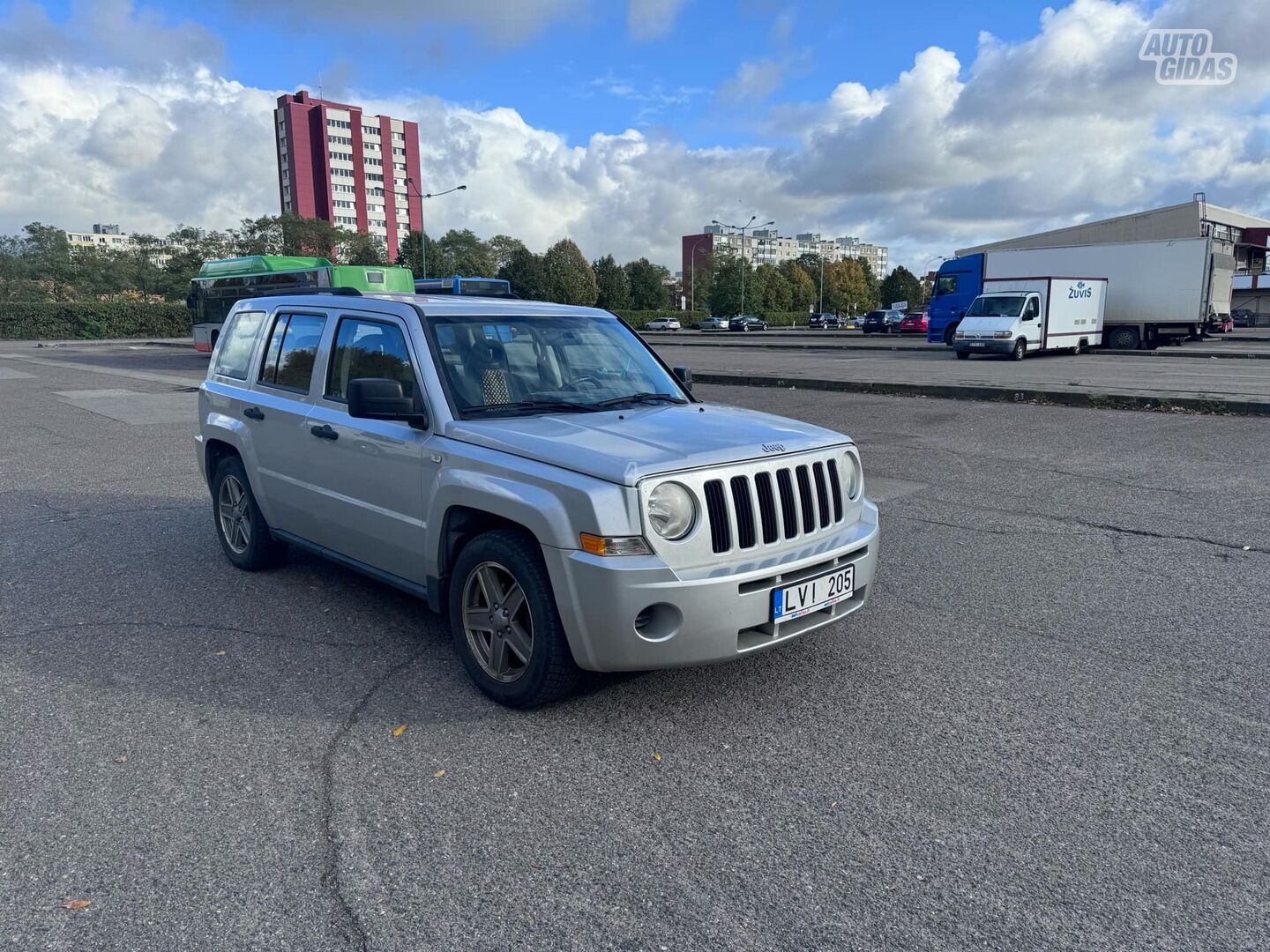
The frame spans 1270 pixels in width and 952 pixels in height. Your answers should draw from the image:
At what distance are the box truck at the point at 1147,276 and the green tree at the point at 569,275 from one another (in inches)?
2146

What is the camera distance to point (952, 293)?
36.1 meters

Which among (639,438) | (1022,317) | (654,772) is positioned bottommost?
(654,772)

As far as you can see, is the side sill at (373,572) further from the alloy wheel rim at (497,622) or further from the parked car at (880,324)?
the parked car at (880,324)

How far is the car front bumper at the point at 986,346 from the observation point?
27953mm

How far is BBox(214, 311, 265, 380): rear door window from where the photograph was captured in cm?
587

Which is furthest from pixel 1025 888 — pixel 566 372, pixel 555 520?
pixel 566 372

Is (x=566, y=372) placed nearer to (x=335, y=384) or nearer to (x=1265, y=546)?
(x=335, y=384)

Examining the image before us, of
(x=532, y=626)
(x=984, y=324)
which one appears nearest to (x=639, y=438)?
(x=532, y=626)

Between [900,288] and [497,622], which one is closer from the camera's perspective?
[497,622]

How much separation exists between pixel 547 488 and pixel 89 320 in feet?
210

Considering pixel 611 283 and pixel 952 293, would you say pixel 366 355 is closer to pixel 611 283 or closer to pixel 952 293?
pixel 952 293

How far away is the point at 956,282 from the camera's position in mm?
35938

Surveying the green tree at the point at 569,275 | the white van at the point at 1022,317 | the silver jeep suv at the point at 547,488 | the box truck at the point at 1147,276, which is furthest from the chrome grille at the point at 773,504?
the green tree at the point at 569,275

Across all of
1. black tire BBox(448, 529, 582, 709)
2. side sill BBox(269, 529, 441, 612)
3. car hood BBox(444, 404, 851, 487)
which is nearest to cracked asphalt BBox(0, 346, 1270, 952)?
black tire BBox(448, 529, 582, 709)
